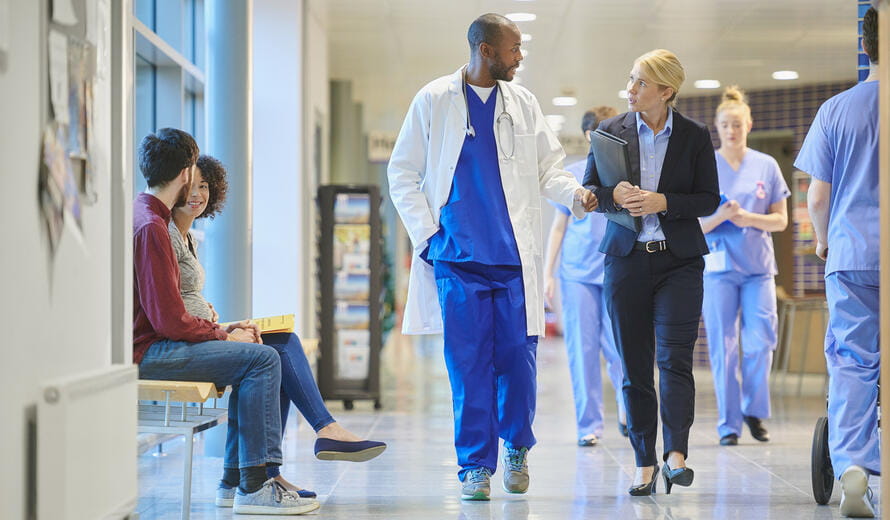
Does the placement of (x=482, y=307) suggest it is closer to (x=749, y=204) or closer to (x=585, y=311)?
(x=585, y=311)

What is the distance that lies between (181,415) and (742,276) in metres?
3.09

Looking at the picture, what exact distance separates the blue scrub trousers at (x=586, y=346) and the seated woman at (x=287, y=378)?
6.82 feet

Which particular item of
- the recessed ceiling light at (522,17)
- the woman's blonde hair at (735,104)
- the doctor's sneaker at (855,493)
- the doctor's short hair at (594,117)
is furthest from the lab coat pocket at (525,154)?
the recessed ceiling light at (522,17)

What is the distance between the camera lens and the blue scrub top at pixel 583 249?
217 inches

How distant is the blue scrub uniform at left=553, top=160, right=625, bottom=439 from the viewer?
216 inches

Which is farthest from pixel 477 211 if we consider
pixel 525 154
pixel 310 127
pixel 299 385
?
pixel 310 127

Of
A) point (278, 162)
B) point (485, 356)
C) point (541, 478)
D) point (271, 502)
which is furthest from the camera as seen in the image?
point (278, 162)

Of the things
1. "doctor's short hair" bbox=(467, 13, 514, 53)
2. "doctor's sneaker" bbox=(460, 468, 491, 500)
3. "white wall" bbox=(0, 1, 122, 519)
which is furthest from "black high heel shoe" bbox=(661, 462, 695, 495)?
"white wall" bbox=(0, 1, 122, 519)

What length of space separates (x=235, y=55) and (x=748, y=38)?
19.1ft

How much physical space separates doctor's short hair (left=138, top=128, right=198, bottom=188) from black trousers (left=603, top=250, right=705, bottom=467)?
4.98ft

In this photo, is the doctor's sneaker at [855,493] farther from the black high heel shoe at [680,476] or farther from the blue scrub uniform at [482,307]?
the blue scrub uniform at [482,307]

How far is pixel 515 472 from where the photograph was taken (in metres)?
3.88

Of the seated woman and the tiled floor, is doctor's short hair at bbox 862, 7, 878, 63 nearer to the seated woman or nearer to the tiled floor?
the tiled floor

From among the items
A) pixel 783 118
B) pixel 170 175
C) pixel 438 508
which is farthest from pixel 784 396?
pixel 170 175
